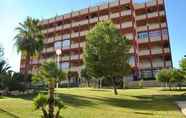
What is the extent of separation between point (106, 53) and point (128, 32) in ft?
112

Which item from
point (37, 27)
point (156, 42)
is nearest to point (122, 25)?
point (156, 42)

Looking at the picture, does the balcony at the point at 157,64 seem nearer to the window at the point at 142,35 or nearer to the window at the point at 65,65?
the window at the point at 142,35

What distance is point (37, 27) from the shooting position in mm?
53938

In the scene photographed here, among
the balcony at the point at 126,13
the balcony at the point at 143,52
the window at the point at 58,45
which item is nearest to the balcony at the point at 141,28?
the balcony at the point at 126,13

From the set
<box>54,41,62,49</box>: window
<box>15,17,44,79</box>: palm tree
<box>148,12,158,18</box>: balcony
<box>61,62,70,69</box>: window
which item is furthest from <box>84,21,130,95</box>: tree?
<box>54,41,62,49</box>: window

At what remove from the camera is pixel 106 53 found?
37719mm

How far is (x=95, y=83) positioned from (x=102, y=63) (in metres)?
25.0

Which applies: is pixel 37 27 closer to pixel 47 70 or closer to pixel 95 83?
pixel 47 70

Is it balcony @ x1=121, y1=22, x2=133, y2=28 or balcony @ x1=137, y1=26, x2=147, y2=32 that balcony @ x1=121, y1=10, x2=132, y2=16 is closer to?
balcony @ x1=121, y1=22, x2=133, y2=28

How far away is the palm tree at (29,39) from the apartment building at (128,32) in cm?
2012

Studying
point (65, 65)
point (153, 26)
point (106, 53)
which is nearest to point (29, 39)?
point (106, 53)

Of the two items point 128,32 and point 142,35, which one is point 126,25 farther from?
point 142,35

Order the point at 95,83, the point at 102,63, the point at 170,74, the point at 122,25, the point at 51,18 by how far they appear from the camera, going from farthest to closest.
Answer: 1. the point at 51,18
2. the point at 122,25
3. the point at 95,83
4. the point at 170,74
5. the point at 102,63

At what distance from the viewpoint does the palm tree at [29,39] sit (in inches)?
2005
